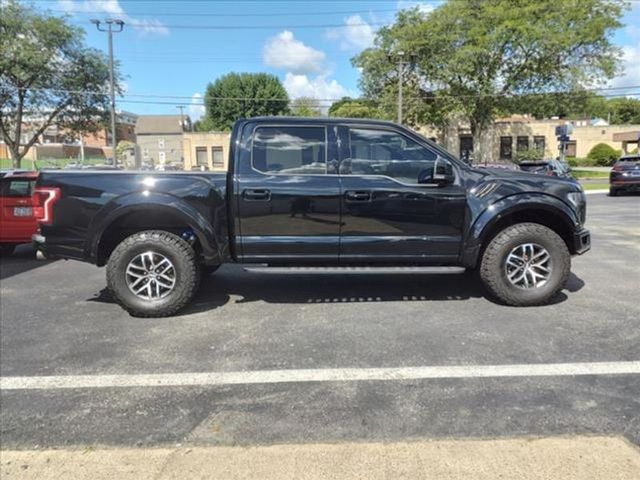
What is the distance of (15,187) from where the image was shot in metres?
8.45

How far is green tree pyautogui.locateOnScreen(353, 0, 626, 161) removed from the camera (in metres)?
31.8

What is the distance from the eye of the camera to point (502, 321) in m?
4.87

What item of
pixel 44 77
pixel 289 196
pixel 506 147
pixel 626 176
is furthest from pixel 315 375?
pixel 506 147

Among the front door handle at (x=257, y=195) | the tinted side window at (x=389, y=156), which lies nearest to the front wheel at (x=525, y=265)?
the tinted side window at (x=389, y=156)

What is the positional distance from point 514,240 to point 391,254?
125 cm

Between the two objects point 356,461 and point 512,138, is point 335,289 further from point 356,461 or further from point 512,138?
point 512,138

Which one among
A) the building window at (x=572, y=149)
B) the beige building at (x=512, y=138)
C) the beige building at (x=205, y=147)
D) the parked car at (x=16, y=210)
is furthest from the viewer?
the building window at (x=572, y=149)

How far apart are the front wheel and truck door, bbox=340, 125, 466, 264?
1.35ft

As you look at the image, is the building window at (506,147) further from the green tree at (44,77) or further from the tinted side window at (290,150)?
the tinted side window at (290,150)

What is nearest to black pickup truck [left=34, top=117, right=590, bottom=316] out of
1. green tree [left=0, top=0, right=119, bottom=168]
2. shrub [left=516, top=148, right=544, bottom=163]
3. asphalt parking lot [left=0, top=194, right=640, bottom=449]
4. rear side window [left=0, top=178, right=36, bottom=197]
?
asphalt parking lot [left=0, top=194, right=640, bottom=449]

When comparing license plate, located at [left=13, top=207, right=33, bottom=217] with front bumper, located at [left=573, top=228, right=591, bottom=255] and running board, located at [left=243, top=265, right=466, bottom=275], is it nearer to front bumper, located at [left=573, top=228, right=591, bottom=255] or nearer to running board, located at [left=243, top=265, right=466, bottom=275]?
running board, located at [left=243, top=265, right=466, bottom=275]

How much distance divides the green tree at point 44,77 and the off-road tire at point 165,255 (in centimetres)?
2519

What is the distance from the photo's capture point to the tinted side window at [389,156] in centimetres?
518

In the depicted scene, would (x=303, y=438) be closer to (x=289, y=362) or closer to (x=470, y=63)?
(x=289, y=362)
